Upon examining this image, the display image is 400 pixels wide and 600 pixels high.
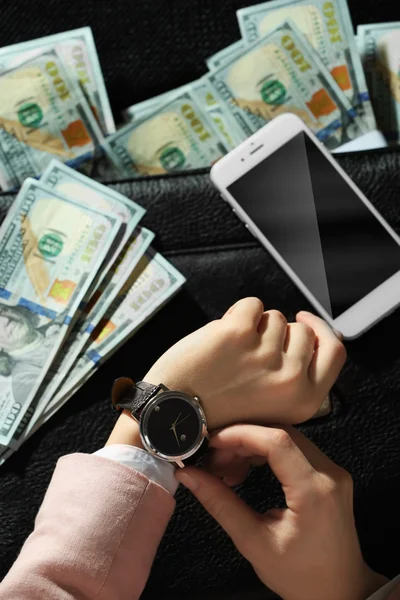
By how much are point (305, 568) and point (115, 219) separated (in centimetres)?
59

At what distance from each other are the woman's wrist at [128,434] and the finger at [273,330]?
20cm

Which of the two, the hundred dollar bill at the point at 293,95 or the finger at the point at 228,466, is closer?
the finger at the point at 228,466

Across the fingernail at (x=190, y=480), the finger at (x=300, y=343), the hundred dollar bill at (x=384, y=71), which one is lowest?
the fingernail at (x=190, y=480)

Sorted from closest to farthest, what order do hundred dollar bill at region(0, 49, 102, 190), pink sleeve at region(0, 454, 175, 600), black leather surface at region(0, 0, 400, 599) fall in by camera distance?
pink sleeve at region(0, 454, 175, 600)
black leather surface at region(0, 0, 400, 599)
hundred dollar bill at region(0, 49, 102, 190)

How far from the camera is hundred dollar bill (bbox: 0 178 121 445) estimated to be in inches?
39.0

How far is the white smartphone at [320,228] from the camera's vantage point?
0.99m

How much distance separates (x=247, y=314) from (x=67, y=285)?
339mm

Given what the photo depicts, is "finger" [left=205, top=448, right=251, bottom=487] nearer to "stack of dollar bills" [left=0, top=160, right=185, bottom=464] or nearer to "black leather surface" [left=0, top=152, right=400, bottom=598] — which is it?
"black leather surface" [left=0, top=152, right=400, bottom=598]

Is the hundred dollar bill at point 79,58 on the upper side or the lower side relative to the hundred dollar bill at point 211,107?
upper

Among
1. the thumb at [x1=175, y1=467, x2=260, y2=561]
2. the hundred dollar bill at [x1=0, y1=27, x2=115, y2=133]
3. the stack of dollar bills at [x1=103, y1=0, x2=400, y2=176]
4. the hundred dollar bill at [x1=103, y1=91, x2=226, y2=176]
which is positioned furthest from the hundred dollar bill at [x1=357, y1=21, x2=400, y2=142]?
the thumb at [x1=175, y1=467, x2=260, y2=561]

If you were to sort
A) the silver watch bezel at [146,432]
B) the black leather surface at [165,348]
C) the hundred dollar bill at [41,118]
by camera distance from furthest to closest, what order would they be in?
the hundred dollar bill at [41,118] → the black leather surface at [165,348] → the silver watch bezel at [146,432]

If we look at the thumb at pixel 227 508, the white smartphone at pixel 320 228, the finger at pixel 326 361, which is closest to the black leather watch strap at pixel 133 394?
the thumb at pixel 227 508

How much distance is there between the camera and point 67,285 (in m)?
1.02

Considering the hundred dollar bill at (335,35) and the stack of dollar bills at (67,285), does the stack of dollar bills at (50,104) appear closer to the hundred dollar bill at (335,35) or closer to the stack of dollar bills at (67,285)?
the stack of dollar bills at (67,285)
